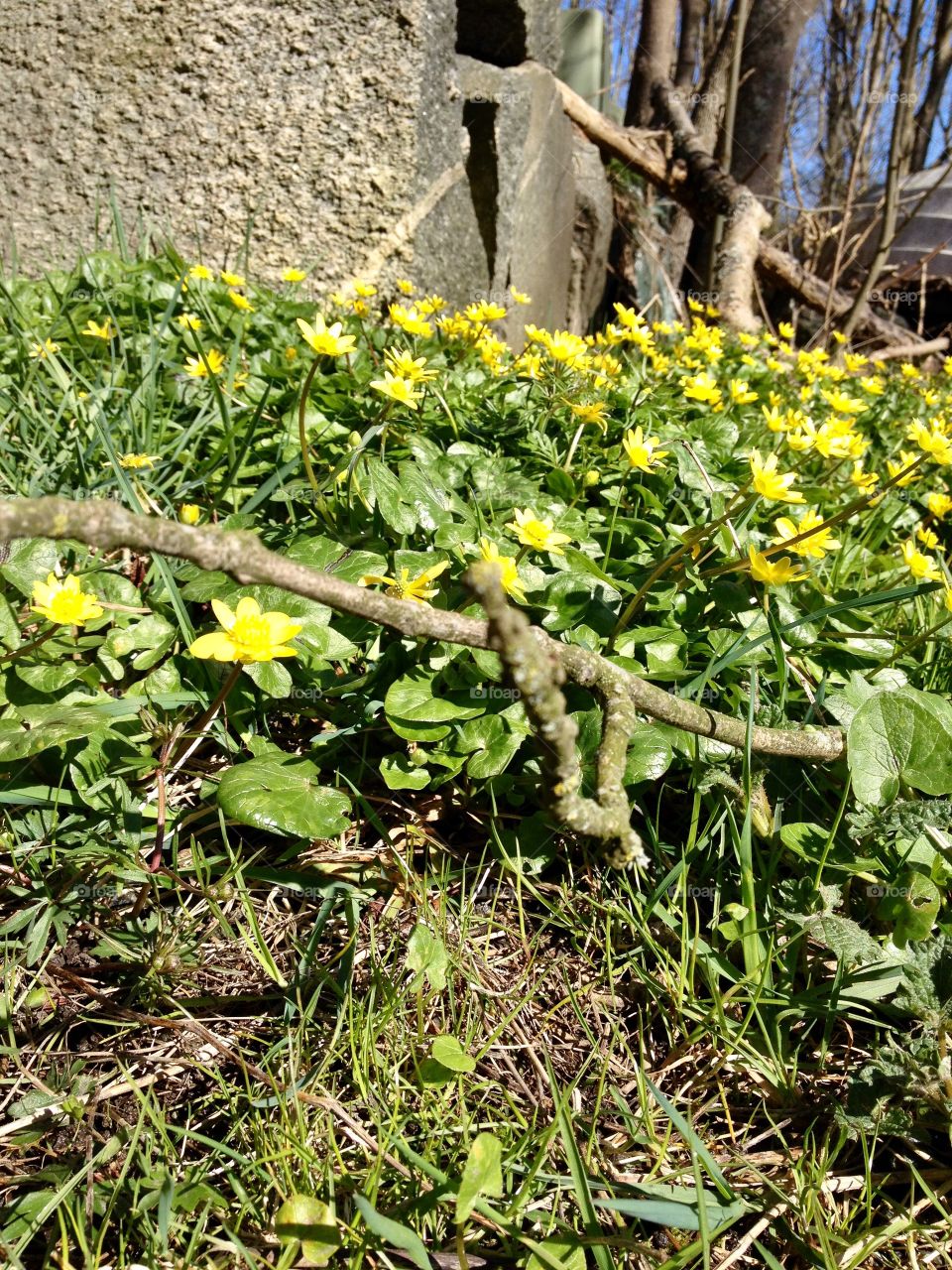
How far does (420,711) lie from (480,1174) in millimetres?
689

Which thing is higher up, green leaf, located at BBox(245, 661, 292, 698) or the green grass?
green leaf, located at BBox(245, 661, 292, 698)

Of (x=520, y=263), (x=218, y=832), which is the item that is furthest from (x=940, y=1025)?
(x=520, y=263)

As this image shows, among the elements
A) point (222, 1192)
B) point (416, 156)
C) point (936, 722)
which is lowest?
point (222, 1192)

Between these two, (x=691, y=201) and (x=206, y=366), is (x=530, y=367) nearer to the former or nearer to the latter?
(x=206, y=366)

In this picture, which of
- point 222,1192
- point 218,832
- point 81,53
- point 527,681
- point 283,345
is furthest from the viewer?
point 81,53

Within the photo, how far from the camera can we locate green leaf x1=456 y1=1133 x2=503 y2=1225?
3.05ft

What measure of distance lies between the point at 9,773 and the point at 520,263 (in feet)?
12.8

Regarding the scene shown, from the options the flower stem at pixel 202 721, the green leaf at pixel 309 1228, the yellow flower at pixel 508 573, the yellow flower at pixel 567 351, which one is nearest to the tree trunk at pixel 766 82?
the yellow flower at pixel 567 351

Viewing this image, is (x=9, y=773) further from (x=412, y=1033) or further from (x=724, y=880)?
(x=724, y=880)

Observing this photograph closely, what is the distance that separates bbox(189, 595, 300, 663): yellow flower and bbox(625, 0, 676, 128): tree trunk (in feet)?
25.3

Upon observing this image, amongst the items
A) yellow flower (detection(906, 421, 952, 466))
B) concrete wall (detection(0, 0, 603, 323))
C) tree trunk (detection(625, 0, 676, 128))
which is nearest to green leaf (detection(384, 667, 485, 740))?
yellow flower (detection(906, 421, 952, 466))

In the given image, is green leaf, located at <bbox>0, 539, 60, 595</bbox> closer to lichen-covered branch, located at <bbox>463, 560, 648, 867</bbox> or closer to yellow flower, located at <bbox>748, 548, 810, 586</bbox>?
lichen-covered branch, located at <bbox>463, 560, 648, 867</bbox>

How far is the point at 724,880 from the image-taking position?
1.43 meters

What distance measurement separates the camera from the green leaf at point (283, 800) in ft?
4.17
